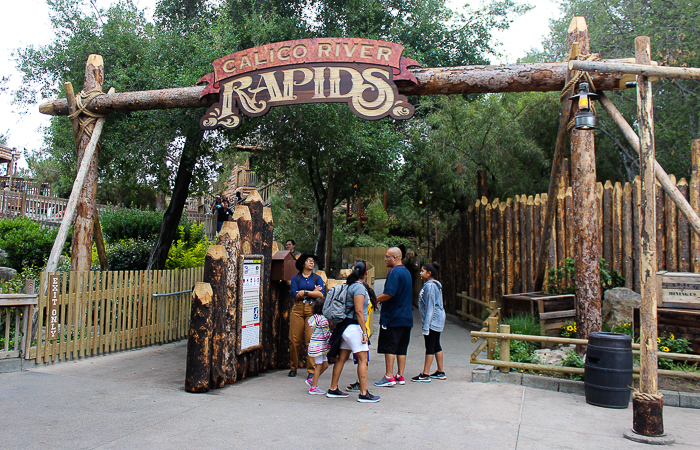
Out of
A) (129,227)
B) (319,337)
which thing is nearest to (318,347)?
(319,337)

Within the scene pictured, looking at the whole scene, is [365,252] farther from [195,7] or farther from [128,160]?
[128,160]

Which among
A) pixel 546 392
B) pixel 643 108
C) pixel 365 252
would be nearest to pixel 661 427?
pixel 546 392

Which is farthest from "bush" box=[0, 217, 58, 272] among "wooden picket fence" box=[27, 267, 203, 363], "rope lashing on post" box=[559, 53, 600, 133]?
"rope lashing on post" box=[559, 53, 600, 133]

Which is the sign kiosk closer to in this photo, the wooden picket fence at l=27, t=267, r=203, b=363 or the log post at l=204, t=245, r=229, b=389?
the log post at l=204, t=245, r=229, b=389

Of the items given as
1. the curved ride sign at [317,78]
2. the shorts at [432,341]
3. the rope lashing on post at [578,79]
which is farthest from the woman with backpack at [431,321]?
the rope lashing on post at [578,79]

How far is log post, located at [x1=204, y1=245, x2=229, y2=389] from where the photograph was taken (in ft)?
21.0

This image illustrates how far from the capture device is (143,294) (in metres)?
9.00

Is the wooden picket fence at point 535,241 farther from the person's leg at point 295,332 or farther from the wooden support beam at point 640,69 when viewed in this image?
the person's leg at point 295,332

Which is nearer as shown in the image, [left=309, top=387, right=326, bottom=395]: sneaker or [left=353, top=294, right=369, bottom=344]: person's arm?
[left=353, top=294, right=369, bottom=344]: person's arm

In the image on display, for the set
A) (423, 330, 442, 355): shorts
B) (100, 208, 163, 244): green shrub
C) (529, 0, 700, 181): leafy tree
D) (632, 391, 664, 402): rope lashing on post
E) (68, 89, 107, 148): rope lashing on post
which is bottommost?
(632, 391, 664, 402): rope lashing on post

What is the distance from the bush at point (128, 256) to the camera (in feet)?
50.1

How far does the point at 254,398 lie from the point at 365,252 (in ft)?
82.0

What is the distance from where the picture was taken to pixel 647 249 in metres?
5.27

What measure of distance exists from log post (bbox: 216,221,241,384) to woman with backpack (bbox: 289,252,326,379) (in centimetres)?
93
